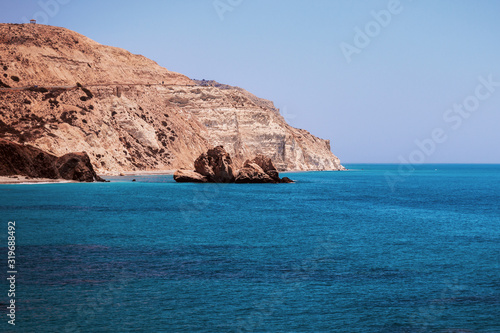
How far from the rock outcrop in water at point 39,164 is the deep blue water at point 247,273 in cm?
3943

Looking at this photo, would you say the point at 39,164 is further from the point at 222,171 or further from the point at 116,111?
the point at 116,111

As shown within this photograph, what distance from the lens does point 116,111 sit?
454ft

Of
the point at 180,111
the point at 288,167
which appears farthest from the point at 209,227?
the point at 288,167

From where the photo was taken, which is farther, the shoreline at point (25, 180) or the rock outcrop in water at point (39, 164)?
the rock outcrop in water at point (39, 164)

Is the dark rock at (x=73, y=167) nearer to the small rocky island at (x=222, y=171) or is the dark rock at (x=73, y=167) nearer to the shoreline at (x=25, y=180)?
the shoreline at (x=25, y=180)

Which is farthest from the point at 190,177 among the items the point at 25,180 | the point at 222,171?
the point at 25,180

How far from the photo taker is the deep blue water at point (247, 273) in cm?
1769

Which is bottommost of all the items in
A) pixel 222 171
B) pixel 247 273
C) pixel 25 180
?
pixel 247 273

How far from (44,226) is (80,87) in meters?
107

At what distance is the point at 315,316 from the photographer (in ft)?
59.9

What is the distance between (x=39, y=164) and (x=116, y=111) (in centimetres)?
5286

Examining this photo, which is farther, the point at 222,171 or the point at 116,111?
the point at 116,111

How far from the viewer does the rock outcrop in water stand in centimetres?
8331

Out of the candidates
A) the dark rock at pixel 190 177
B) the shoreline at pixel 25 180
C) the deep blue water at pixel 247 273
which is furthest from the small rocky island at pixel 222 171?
the deep blue water at pixel 247 273
